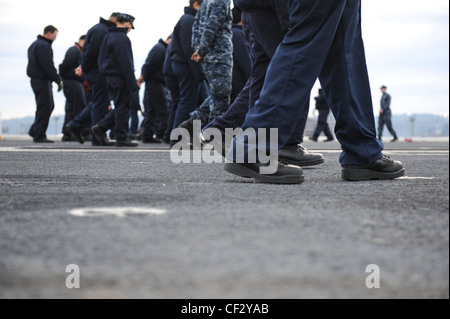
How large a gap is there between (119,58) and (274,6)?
496 cm

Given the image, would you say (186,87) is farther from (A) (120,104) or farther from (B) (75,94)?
(B) (75,94)

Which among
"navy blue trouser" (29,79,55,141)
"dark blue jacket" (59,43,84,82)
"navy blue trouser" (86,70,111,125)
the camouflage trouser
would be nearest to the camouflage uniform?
the camouflage trouser

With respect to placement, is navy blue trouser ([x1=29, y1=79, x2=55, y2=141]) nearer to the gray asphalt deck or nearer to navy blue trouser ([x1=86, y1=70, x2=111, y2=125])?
navy blue trouser ([x1=86, y1=70, x2=111, y2=125])

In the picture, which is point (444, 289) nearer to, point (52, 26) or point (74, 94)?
point (52, 26)

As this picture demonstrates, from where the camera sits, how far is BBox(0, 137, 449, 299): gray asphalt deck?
36.1 inches

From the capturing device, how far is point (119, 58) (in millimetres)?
7832

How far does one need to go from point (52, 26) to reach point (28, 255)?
1006 centimetres

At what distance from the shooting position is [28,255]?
1.08 meters

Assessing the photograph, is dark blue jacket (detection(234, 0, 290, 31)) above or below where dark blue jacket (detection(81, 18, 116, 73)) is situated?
below

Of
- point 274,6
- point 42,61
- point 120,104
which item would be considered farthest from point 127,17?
point 274,6

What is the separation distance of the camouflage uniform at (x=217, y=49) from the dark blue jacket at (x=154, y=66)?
3942 millimetres

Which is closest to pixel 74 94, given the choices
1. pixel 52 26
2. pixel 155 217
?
pixel 52 26

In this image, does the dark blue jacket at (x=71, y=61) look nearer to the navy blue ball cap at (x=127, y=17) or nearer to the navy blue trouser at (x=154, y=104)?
the navy blue trouser at (x=154, y=104)

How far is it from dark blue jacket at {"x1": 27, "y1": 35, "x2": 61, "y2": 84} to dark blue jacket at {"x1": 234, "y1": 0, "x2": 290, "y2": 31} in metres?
7.67
